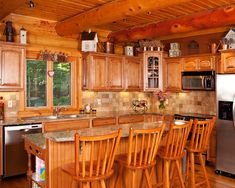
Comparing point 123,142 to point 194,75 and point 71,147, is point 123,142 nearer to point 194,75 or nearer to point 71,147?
point 71,147

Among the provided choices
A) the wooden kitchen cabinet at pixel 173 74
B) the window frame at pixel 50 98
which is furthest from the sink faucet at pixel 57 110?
the wooden kitchen cabinet at pixel 173 74

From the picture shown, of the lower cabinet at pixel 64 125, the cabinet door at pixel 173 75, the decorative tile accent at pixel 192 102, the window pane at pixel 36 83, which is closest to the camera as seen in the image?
the lower cabinet at pixel 64 125

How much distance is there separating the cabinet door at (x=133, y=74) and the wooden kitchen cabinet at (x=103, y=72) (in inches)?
6.3

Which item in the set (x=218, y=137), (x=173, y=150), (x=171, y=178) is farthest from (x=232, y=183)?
(x=173, y=150)

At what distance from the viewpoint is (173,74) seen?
21.1 ft

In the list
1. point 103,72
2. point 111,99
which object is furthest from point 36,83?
point 111,99

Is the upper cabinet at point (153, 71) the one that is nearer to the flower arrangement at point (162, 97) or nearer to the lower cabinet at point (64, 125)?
the flower arrangement at point (162, 97)

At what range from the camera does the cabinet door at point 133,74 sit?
6.55 m

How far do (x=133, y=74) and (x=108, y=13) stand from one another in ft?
8.24

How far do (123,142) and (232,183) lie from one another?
225cm

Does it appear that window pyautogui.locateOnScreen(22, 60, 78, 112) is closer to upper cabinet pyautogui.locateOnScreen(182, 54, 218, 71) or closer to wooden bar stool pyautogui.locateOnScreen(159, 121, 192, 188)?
upper cabinet pyautogui.locateOnScreen(182, 54, 218, 71)

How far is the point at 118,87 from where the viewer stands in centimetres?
639

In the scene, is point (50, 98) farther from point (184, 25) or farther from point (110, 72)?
point (184, 25)

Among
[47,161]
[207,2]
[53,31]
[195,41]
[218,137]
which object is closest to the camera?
[47,161]
